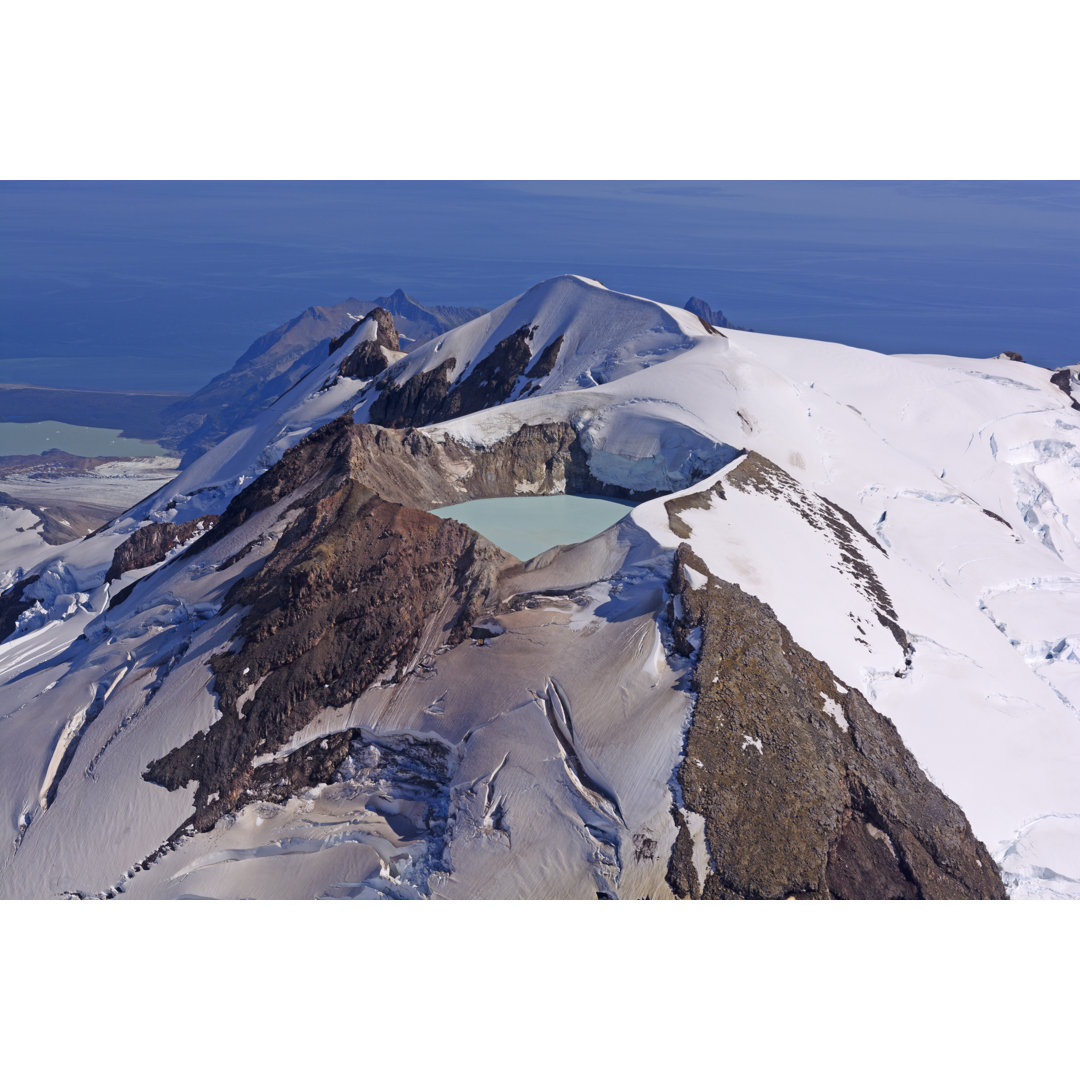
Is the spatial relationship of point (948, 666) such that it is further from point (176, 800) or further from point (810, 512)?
point (176, 800)

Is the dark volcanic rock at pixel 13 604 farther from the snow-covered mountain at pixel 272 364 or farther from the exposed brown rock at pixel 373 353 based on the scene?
the snow-covered mountain at pixel 272 364

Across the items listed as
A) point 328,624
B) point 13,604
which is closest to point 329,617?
point 328,624

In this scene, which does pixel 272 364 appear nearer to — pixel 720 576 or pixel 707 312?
pixel 707 312

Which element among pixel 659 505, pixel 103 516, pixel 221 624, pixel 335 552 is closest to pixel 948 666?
pixel 659 505

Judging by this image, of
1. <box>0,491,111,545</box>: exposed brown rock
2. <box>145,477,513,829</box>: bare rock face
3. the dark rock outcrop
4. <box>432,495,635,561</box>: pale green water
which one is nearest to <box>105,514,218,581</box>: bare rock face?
<box>432,495,635,561</box>: pale green water

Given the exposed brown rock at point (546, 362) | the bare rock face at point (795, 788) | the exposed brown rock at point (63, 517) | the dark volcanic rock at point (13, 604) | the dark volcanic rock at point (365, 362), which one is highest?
the exposed brown rock at point (546, 362)

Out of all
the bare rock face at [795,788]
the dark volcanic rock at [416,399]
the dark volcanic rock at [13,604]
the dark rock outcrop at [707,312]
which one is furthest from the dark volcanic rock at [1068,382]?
the dark rock outcrop at [707,312]
